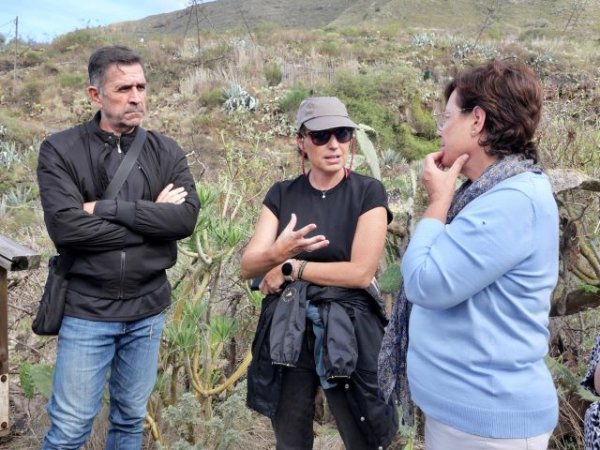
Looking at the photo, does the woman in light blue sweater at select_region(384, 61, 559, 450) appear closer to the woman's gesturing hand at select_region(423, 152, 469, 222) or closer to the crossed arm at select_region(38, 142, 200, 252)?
the woman's gesturing hand at select_region(423, 152, 469, 222)

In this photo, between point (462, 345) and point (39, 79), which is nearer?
point (462, 345)

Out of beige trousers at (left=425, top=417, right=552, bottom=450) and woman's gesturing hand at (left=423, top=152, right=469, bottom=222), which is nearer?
beige trousers at (left=425, top=417, right=552, bottom=450)

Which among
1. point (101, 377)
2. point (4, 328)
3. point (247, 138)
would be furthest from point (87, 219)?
point (247, 138)

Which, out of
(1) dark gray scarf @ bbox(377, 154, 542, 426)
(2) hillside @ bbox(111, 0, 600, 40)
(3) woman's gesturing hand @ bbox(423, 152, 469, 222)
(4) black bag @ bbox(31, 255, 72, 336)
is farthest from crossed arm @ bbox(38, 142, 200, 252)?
(2) hillside @ bbox(111, 0, 600, 40)

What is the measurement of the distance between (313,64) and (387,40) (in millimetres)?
7129

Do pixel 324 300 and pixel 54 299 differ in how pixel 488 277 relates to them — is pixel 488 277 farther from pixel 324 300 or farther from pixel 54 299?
pixel 54 299

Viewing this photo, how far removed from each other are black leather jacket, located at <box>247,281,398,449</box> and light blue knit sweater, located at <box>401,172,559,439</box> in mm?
648

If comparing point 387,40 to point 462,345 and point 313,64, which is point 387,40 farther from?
point 462,345

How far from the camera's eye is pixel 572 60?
1953 centimetres

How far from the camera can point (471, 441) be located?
1775mm

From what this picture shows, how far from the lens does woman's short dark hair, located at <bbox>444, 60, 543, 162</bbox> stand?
182 centimetres

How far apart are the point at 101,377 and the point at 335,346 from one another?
97 centimetres

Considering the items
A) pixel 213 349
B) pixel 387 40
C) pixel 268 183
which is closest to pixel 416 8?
pixel 387 40

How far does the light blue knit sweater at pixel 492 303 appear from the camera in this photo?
168cm
